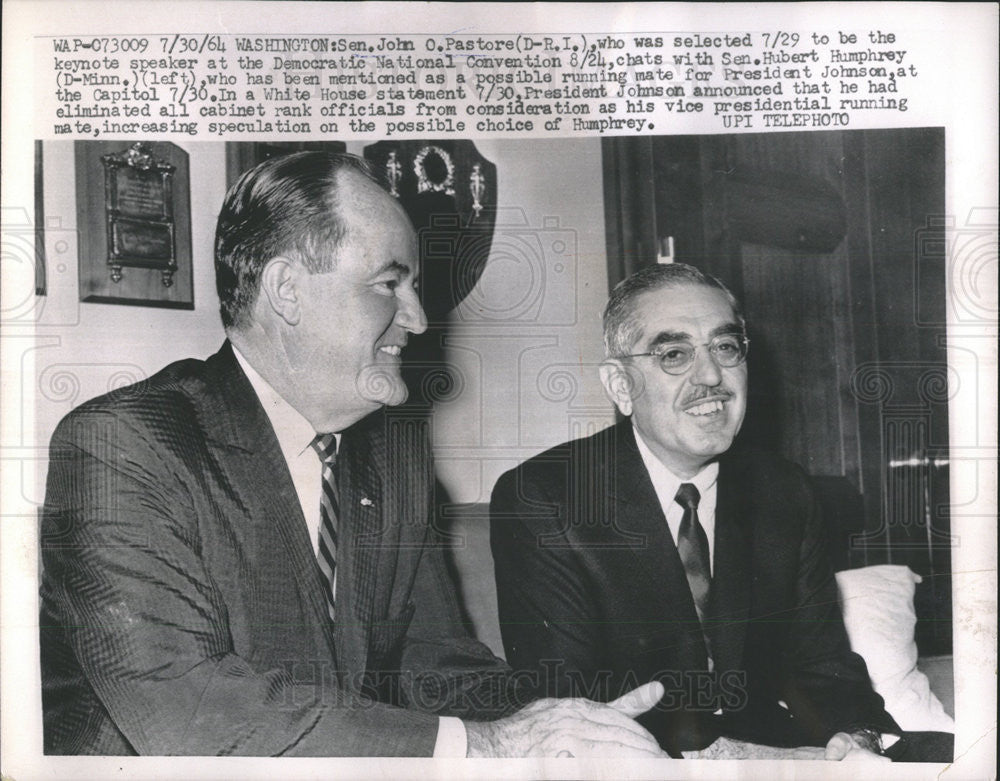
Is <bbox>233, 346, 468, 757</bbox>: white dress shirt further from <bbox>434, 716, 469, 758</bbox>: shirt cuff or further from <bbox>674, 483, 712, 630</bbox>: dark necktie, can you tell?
<bbox>674, 483, 712, 630</bbox>: dark necktie

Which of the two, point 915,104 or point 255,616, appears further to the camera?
Answer: point 915,104

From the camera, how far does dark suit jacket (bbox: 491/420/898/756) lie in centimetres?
199

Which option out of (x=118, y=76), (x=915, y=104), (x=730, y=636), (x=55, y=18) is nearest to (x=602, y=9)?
(x=915, y=104)

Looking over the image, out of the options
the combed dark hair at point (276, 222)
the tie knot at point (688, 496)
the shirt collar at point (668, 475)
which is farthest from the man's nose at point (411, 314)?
the tie knot at point (688, 496)

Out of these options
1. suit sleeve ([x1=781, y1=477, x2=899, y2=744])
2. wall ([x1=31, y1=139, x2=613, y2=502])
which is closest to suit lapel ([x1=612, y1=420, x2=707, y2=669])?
wall ([x1=31, y1=139, x2=613, y2=502])

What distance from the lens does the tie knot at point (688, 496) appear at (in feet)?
6.62

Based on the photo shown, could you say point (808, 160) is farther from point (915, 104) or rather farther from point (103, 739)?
point (103, 739)

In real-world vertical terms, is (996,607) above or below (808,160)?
below

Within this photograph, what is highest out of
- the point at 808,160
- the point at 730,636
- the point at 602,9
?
the point at 602,9

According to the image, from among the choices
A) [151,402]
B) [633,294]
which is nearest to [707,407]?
[633,294]

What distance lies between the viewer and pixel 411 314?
1.99 m

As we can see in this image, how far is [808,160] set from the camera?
2027 mm

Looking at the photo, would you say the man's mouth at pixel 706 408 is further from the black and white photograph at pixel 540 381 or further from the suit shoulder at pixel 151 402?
the suit shoulder at pixel 151 402

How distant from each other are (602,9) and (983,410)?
1.23 metres
